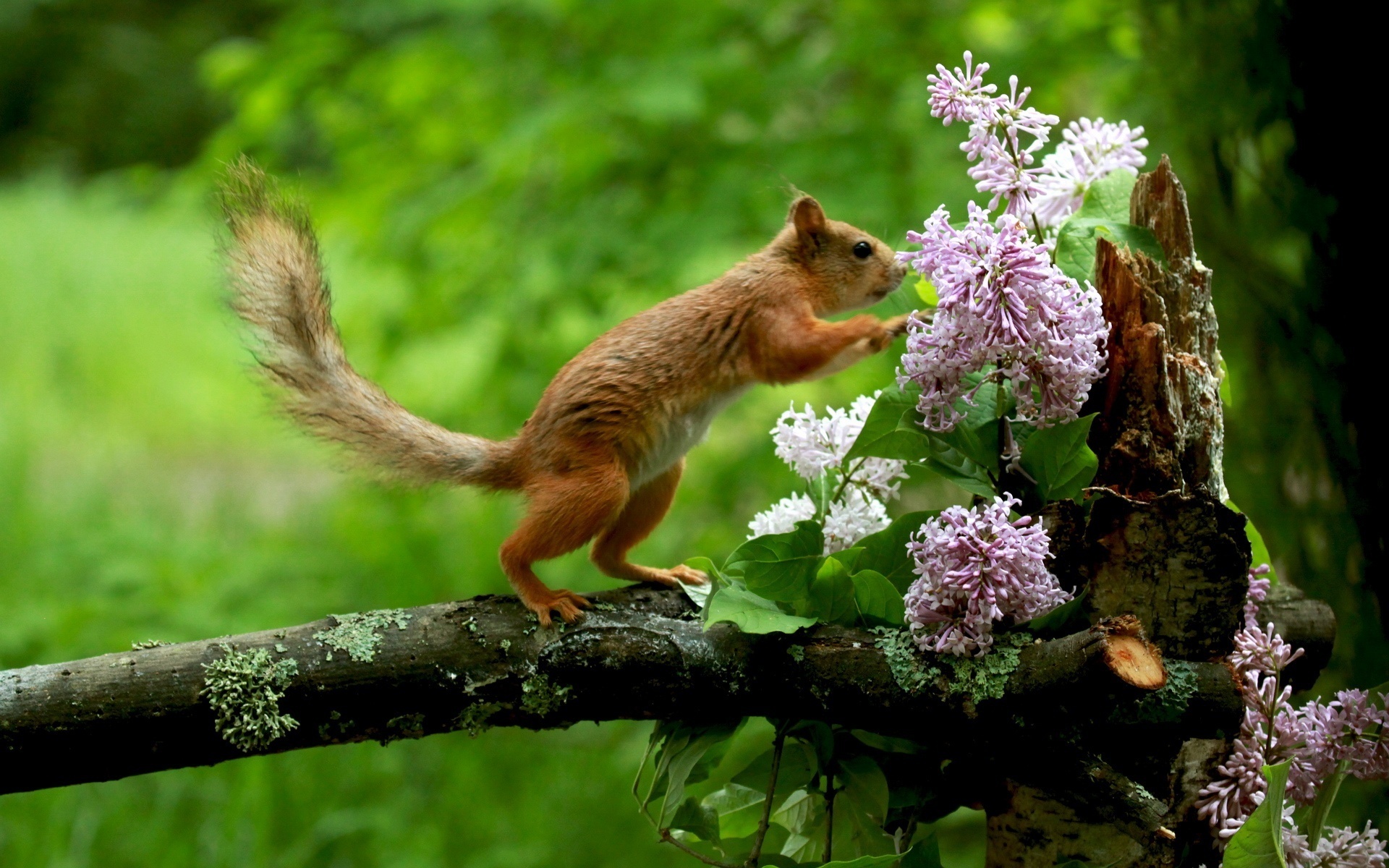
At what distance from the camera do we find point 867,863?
0.93 m

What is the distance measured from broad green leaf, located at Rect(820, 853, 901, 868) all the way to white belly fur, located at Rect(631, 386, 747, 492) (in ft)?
1.82

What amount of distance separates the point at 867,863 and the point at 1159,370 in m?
0.50

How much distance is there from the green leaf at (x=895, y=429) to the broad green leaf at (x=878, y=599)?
4.5 inches

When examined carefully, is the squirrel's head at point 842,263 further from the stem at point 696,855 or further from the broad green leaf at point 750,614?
the stem at point 696,855

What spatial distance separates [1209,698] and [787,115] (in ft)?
7.90

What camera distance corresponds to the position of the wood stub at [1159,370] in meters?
1.00

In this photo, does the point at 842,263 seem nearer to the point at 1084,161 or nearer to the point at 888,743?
the point at 1084,161

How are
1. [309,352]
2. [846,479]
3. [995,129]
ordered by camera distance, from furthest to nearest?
1. [309,352]
2. [846,479]
3. [995,129]

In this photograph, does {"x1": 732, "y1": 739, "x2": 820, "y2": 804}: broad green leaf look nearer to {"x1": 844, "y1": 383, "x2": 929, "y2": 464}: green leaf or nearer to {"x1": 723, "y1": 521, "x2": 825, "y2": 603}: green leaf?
{"x1": 723, "y1": 521, "x2": 825, "y2": 603}: green leaf

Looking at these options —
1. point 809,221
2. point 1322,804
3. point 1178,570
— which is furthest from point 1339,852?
point 809,221

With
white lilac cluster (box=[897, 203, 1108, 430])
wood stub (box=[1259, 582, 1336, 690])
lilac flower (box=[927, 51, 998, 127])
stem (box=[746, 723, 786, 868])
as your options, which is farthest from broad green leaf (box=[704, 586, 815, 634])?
wood stub (box=[1259, 582, 1336, 690])

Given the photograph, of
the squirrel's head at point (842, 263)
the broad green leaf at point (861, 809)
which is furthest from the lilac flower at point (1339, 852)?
the squirrel's head at point (842, 263)

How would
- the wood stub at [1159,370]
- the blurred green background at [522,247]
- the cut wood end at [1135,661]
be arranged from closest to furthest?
the cut wood end at [1135,661], the wood stub at [1159,370], the blurred green background at [522,247]

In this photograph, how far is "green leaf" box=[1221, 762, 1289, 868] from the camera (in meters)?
0.93
